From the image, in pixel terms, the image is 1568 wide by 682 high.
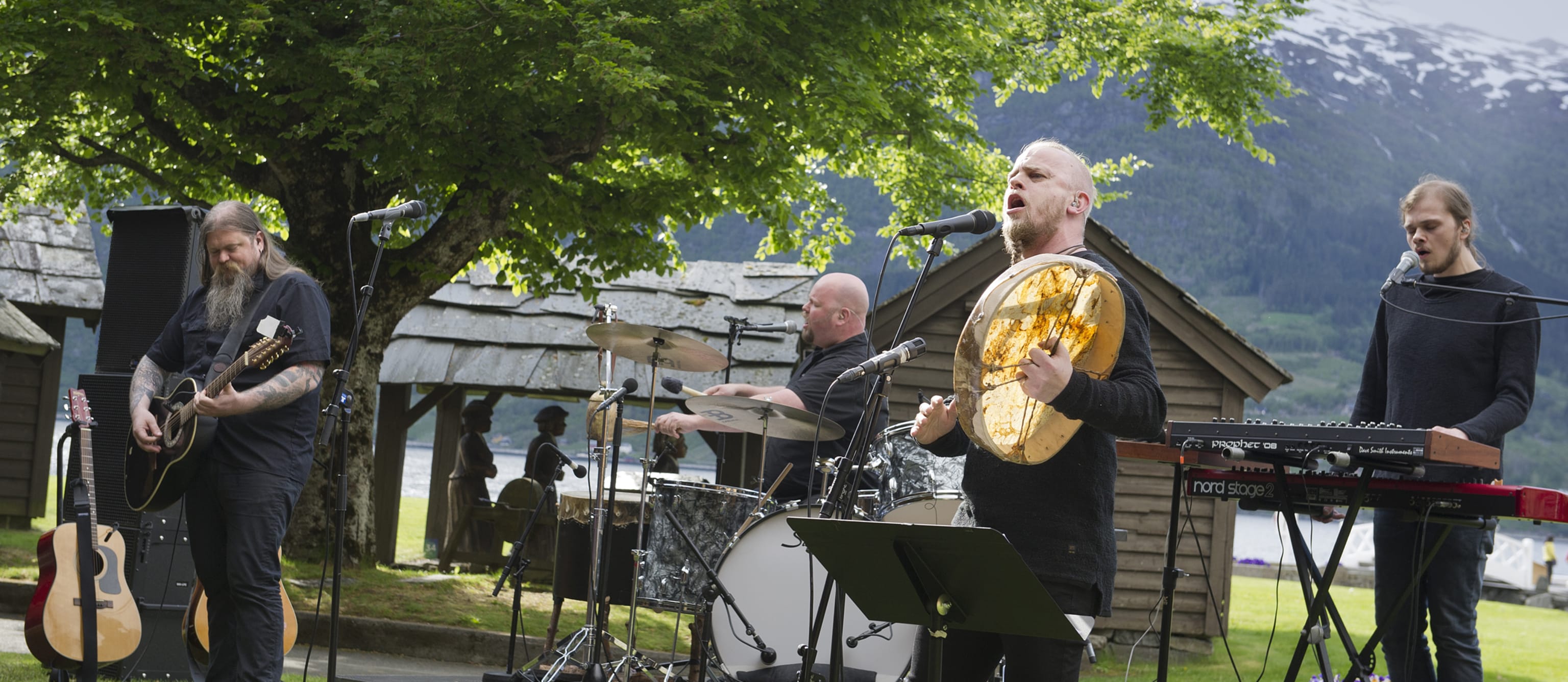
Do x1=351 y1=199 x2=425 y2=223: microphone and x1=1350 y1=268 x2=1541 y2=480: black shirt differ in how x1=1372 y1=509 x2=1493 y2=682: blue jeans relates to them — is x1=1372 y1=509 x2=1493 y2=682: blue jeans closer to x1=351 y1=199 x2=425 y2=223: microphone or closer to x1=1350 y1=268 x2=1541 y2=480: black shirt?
x1=1350 y1=268 x2=1541 y2=480: black shirt

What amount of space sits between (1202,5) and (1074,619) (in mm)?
13948

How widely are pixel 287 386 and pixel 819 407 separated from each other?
2489 mm

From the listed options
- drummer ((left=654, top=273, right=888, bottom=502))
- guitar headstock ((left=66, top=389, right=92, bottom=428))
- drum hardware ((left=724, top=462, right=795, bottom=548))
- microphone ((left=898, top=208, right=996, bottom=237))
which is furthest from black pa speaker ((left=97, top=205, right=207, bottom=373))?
microphone ((left=898, top=208, right=996, bottom=237))

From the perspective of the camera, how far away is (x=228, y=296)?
4.89m

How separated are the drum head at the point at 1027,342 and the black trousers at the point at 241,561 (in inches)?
120

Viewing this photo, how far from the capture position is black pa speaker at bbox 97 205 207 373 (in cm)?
641

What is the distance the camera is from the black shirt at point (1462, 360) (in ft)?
13.1

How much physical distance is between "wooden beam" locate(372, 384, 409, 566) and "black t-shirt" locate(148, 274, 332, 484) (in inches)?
310

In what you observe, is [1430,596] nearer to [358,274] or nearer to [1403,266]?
[1403,266]

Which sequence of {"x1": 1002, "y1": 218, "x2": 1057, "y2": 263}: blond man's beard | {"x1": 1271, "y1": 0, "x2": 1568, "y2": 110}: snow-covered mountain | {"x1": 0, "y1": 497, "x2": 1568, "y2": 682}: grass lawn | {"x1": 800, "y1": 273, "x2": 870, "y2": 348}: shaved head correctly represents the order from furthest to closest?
1. {"x1": 1271, "y1": 0, "x2": 1568, "y2": 110}: snow-covered mountain
2. {"x1": 0, "y1": 497, "x2": 1568, "y2": 682}: grass lawn
3. {"x1": 800, "y1": 273, "x2": 870, "y2": 348}: shaved head
4. {"x1": 1002, "y1": 218, "x2": 1057, "y2": 263}: blond man's beard

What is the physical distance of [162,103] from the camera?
1005cm

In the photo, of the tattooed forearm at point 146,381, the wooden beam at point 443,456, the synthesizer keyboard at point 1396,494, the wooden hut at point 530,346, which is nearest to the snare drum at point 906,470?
the synthesizer keyboard at point 1396,494

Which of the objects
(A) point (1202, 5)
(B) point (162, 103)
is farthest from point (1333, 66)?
(B) point (162, 103)

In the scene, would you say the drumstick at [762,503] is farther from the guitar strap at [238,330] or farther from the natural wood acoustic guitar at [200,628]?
the guitar strap at [238,330]
